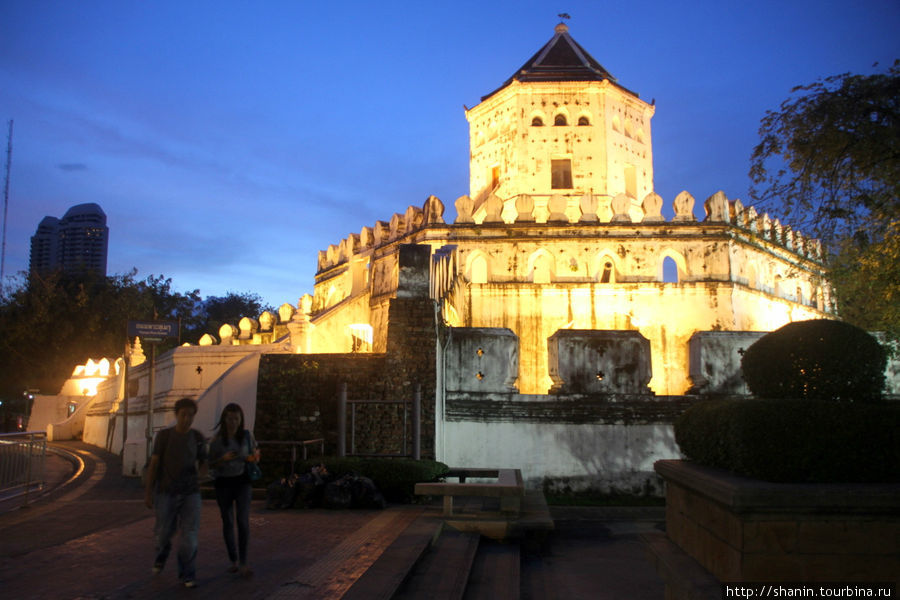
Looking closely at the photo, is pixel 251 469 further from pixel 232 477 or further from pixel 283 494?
pixel 283 494

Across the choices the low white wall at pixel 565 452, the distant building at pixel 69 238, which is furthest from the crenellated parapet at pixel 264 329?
the distant building at pixel 69 238

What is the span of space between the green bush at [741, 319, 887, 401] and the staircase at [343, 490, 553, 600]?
2885 mm

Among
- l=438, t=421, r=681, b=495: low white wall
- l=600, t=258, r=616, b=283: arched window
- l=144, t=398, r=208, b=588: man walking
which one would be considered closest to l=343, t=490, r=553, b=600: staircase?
l=144, t=398, r=208, b=588: man walking

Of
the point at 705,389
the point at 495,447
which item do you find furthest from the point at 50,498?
the point at 705,389

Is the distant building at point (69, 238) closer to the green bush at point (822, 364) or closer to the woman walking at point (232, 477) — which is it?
the woman walking at point (232, 477)

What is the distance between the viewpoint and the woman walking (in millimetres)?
5879

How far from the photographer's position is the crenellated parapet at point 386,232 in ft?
66.7

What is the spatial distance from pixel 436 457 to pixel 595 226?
33.3 feet

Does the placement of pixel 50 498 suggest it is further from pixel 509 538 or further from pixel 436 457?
pixel 509 538

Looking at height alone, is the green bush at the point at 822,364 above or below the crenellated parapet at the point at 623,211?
below

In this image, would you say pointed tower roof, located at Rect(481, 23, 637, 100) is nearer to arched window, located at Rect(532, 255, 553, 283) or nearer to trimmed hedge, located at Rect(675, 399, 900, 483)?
arched window, located at Rect(532, 255, 553, 283)

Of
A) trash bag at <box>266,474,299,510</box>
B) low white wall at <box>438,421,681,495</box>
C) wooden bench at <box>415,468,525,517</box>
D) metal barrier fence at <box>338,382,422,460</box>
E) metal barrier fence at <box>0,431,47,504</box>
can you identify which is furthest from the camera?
low white wall at <box>438,421,681,495</box>

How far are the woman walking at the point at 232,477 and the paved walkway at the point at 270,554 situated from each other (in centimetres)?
30

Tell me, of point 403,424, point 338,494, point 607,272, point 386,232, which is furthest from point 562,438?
point 386,232
